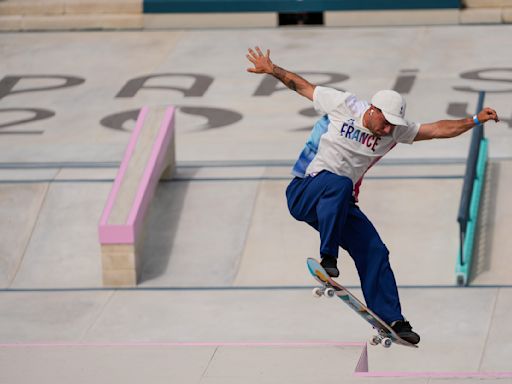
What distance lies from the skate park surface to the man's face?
1.87 m

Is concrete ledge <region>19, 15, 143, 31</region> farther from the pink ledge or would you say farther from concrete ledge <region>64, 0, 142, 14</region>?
the pink ledge

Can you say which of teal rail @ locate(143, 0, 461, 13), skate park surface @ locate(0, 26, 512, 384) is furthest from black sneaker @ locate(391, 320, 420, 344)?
teal rail @ locate(143, 0, 461, 13)

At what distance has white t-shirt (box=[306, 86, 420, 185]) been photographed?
1138 centimetres

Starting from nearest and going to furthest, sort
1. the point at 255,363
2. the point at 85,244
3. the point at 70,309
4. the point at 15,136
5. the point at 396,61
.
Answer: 1. the point at 255,363
2. the point at 70,309
3. the point at 85,244
4. the point at 15,136
5. the point at 396,61

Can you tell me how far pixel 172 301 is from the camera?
1633 centimetres

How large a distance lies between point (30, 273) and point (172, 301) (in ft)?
6.47

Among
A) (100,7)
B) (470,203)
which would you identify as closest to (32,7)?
(100,7)

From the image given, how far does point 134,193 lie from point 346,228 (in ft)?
19.5

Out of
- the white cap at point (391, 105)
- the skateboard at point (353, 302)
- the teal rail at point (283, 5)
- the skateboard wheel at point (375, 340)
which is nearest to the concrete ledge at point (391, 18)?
the teal rail at point (283, 5)

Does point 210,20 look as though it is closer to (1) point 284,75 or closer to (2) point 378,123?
(1) point 284,75

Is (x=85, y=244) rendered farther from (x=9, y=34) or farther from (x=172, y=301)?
(x=9, y=34)

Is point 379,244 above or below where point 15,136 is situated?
above

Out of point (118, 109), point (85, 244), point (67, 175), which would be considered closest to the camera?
point (85, 244)

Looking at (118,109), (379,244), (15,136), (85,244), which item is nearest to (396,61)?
(118,109)
